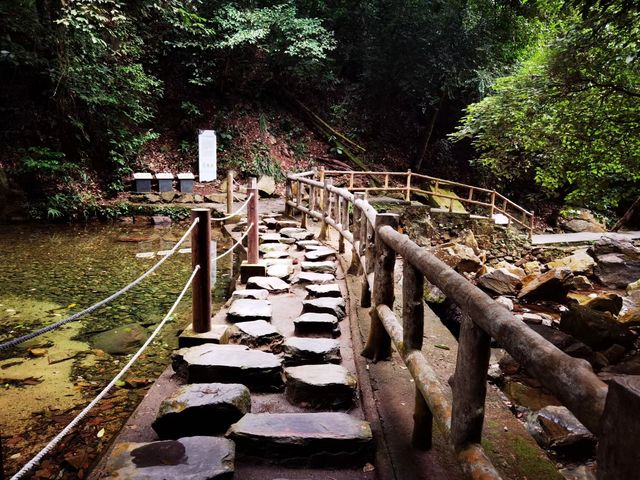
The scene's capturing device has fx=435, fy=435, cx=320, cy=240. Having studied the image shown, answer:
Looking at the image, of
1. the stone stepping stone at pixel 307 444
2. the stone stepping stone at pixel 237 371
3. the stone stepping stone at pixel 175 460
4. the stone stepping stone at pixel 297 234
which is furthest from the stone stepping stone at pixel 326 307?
the stone stepping stone at pixel 297 234

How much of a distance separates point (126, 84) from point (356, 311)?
11.8 metres

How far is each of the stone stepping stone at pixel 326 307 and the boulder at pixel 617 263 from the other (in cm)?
943

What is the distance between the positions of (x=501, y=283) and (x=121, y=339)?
7.30 m

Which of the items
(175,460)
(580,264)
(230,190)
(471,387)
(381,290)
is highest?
(230,190)

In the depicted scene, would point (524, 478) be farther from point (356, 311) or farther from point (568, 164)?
point (568, 164)

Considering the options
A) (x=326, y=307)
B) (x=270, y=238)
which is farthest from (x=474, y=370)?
(x=270, y=238)

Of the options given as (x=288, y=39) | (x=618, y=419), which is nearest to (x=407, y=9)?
(x=288, y=39)

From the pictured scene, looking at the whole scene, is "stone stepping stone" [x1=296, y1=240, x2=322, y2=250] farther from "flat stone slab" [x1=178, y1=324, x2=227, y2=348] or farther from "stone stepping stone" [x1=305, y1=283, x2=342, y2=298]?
"flat stone slab" [x1=178, y1=324, x2=227, y2=348]

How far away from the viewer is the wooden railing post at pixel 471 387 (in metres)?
1.51

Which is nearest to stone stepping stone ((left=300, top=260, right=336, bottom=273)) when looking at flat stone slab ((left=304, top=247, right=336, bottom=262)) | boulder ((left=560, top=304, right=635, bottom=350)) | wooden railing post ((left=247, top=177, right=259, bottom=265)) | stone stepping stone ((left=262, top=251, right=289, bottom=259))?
flat stone slab ((left=304, top=247, right=336, bottom=262))

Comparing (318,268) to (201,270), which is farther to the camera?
(318,268)

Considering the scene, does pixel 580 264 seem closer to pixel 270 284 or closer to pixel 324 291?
pixel 324 291

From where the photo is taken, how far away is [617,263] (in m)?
10.9

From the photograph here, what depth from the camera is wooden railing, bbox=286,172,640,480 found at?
80 centimetres
